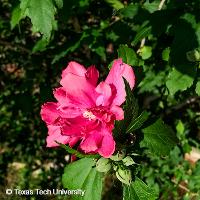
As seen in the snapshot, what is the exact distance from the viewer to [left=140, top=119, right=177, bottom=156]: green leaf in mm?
1540

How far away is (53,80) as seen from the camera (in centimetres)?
324

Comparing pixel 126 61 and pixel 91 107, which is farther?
pixel 126 61

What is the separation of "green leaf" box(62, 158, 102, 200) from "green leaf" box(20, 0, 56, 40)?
0.52m

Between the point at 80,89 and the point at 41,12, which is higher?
the point at 41,12

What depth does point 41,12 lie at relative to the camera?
1562 millimetres

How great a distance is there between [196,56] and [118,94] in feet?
1.60

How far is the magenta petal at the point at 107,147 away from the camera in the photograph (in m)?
1.26

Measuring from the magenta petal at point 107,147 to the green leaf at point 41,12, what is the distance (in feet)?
1.72

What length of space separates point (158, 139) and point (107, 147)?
1.16 ft

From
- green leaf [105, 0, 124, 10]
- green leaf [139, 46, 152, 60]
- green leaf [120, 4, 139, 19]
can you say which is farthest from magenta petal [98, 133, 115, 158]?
green leaf [105, 0, 124, 10]

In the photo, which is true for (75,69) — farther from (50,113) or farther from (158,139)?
(158,139)

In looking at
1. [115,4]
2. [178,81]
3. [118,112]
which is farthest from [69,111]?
[115,4]

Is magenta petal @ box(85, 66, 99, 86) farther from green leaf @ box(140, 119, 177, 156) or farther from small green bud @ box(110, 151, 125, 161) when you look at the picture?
green leaf @ box(140, 119, 177, 156)

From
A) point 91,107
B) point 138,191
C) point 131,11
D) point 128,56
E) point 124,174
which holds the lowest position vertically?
point 138,191
